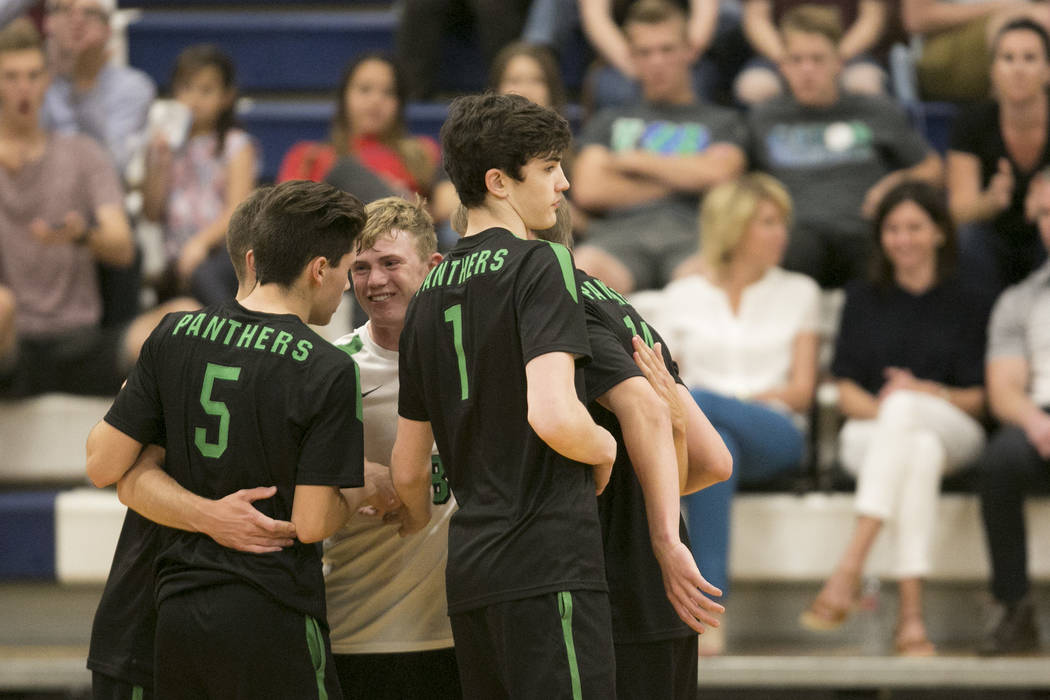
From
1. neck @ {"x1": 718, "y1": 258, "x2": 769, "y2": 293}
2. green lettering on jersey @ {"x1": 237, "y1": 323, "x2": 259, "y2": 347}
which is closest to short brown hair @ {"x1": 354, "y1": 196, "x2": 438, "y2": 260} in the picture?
green lettering on jersey @ {"x1": 237, "y1": 323, "x2": 259, "y2": 347}

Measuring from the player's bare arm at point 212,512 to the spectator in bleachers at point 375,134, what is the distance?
9.27ft

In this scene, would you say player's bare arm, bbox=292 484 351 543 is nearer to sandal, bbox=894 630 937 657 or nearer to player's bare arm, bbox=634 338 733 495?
player's bare arm, bbox=634 338 733 495

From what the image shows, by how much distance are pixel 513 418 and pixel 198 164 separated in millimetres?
3359

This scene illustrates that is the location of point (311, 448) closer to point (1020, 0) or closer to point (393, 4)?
point (1020, 0)

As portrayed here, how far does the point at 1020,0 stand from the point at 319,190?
13.9 feet

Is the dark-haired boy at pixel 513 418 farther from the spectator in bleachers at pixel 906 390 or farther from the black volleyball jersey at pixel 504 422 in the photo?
the spectator in bleachers at pixel 906 390

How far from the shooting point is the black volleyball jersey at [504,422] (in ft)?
6.20

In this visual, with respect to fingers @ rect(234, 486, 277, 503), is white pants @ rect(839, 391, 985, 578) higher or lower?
lower

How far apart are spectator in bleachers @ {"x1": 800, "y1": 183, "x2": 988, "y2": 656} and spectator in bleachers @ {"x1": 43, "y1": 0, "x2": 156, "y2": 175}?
280 cm

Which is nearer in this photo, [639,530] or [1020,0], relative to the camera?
[639,530]

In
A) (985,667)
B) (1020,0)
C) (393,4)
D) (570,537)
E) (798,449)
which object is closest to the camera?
(570,537)

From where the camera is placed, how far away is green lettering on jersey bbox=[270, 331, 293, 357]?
2.08m

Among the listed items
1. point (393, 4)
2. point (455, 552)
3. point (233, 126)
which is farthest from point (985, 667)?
point (393, 4)

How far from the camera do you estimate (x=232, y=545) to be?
2.09m
